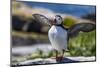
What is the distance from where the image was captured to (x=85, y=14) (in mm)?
2682

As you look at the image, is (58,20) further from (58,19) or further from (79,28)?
(79,28)

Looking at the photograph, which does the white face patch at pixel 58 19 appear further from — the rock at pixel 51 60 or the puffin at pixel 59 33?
the rock at pixel 51 60

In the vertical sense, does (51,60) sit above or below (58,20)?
below

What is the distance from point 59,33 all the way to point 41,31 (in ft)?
0.75

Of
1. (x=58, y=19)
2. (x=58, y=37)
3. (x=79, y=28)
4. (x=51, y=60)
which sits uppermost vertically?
(x=58, y=19)

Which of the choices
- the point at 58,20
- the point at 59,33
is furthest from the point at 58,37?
the point at 58,20

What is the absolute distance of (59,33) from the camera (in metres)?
2.56

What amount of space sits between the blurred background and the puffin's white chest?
0.19 feet

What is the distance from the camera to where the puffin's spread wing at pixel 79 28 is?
261 centimetres

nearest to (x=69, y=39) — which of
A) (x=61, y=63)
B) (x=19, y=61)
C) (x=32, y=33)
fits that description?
(x=61, y=63)

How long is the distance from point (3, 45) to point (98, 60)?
124 cm

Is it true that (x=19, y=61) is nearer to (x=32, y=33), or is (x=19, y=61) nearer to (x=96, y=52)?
(x=32, y=33)

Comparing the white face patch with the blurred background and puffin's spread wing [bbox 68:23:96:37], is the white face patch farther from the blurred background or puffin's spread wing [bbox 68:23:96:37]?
puffin's spread wing [bbox 68:23:96:37]

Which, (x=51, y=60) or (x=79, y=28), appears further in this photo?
(x=79, y=28)
